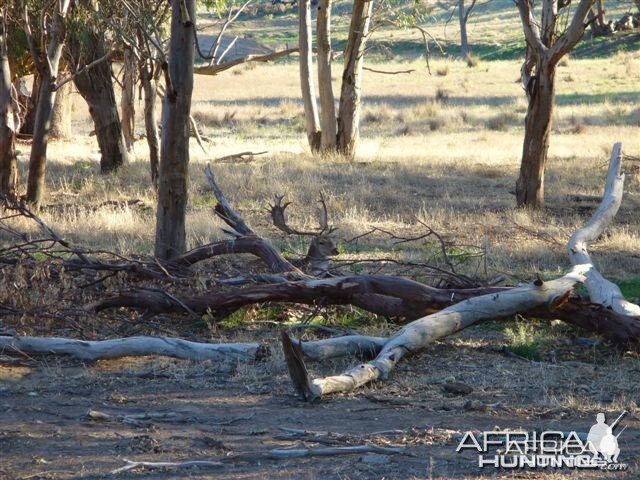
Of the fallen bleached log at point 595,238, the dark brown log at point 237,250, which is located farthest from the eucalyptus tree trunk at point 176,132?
the fallen bleached log at point 595,238

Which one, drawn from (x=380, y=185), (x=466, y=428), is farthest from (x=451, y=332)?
(x=380, y=185)

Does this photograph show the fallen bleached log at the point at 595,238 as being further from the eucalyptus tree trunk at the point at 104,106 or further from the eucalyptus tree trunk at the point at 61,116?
the eucalyptus tree trunk at the point at 61,116

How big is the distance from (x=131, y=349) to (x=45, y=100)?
7533 millimetres

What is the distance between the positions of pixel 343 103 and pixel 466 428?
1506cm

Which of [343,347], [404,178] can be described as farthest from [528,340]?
[404,178]

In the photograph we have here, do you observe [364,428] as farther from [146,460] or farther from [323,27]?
[323,27]

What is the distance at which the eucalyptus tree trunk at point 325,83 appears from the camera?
19.4 metres

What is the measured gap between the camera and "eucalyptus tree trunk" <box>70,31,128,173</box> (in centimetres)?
1675

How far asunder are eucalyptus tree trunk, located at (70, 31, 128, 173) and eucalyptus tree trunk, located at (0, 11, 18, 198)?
9.26ft

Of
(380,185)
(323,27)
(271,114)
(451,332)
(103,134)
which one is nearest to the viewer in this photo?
(451,332)

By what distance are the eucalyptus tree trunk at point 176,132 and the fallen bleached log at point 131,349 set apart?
2.61 metres

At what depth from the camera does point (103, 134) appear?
17.2 meters

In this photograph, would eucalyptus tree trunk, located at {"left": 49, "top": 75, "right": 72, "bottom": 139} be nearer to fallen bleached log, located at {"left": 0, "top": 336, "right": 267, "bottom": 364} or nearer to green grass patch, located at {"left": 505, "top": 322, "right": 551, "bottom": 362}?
fallen bleached log, located at {"left": 0, "top": 336, "right": 267, "bottom": 364}

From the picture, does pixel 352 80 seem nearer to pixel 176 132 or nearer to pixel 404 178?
pixel 404 178
